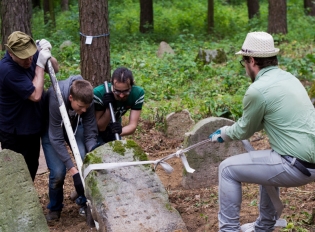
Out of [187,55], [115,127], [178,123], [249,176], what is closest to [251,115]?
[249,176]

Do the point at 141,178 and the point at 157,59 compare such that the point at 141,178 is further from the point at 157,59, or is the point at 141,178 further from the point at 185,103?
the point at 157,59

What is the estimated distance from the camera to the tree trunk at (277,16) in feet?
53.2

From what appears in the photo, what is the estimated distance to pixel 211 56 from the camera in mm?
13266

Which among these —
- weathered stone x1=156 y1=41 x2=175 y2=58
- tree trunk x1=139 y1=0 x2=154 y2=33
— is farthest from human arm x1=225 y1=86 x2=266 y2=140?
tree trunk x1=139 y1=0 x2=154 y2=33

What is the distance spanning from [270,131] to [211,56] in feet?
31.1

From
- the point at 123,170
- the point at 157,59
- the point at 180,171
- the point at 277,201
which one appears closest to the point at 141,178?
the point at 123,170

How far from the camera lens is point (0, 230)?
4.27 meters

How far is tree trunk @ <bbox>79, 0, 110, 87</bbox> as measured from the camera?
7359 millimetres

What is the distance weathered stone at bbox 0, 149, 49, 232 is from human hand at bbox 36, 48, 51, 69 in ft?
3.22

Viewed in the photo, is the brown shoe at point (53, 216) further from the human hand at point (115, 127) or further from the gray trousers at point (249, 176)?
the gray trousers at point (249, 176)

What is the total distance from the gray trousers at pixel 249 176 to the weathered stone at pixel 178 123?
167 inches

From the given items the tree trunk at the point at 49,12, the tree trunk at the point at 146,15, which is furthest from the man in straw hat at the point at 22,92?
the tree trunk at the point at 146,15

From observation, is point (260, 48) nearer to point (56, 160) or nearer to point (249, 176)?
point (249, 176)

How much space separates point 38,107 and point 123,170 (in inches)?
42.3
